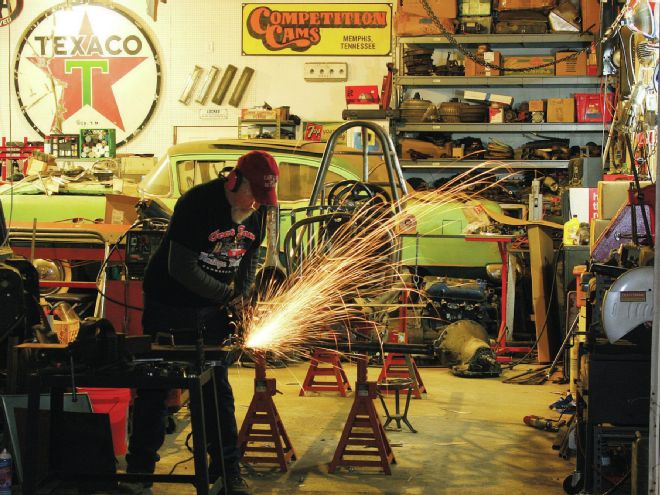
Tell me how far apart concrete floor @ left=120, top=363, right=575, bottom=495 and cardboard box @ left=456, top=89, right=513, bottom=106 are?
5.04 meters

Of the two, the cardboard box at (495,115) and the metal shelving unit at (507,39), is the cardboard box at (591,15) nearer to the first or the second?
the metal shelving unit at (507,39)

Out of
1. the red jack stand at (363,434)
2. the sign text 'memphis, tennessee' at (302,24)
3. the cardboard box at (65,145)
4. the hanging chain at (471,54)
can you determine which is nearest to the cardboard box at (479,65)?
the hanging chain at (471,54)

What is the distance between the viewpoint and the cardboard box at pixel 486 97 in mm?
11500

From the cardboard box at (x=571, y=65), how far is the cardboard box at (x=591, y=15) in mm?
308

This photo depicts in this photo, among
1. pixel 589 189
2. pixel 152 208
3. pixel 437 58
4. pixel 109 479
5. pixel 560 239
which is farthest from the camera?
pixel 437 58

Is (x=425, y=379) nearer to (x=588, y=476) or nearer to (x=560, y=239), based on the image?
(x=560, y=239)

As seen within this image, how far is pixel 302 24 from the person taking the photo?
12.6 meters

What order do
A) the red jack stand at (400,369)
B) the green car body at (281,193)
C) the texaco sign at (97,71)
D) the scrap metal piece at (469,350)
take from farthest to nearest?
the texaco sign at (97,71) → the green car body at (281,193) → the scrap metal piece at (469,350) → the red jack stand at (400,369)

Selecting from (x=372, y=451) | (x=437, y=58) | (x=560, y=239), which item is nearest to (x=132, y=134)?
(x=437, y=58)

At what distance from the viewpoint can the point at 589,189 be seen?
27.4 ft

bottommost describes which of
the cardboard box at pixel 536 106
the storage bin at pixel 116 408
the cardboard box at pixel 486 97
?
the storage bin at pixel 116 408

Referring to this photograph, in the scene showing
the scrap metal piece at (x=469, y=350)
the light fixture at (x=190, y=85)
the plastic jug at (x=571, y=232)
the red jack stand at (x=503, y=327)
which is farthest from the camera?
the light fixture at (x=190, y=85)

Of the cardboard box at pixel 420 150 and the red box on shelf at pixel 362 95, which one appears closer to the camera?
the cardboard box at pixel 420 150

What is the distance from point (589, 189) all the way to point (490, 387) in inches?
87.5
